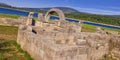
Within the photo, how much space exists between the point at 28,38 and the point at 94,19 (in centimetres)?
10923

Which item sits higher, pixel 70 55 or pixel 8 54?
pixel 70 55

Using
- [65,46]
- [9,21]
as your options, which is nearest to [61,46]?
[65,46]

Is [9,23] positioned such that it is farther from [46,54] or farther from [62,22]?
[46,54]

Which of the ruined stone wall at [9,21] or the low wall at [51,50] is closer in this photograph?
the low wall at [51,50]

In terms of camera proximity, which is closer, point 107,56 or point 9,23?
point 107,56

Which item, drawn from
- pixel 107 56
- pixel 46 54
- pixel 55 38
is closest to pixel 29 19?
pixel 55 38

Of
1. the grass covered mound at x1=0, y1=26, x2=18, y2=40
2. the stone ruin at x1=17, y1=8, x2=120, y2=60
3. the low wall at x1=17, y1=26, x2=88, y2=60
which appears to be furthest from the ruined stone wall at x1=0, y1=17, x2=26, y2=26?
the low wall at x1=17, y1=26, x2=88, y2=60

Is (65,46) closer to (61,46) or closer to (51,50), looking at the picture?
(61,46)

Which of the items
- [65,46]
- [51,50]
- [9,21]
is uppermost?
[65,46]

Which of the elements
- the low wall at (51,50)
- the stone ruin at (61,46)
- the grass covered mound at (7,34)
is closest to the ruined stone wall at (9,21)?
the grass covered mound at (7,34)

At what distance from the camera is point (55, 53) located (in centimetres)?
833

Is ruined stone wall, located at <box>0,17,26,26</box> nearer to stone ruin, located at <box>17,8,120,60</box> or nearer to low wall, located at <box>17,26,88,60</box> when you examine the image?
stone ruin, located at <box>17,8,120,60</box>

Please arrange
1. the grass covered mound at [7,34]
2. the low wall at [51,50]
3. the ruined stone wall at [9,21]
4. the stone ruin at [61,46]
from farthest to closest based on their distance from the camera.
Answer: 1. the ruined stone wall at [9,21]
2. the grass covered mound at [7,34]
3. the stone ruin at [61,46]
4. the low wall at [51,50]

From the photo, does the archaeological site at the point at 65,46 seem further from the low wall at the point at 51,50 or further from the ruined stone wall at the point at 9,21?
the ruined stone wall at the point at 9,21
